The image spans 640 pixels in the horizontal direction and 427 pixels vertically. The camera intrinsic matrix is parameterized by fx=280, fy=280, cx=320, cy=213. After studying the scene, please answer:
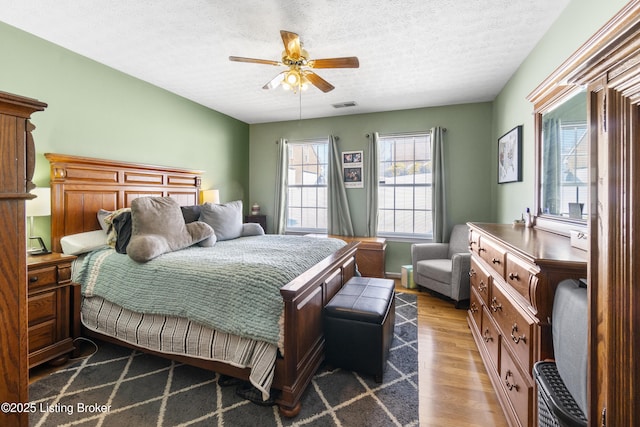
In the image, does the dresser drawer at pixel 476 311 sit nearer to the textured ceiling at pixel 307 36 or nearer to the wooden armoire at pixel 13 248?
the textured ceiling at pixel 307 36

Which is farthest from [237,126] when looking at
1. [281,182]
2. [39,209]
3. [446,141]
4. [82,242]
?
[446,141]

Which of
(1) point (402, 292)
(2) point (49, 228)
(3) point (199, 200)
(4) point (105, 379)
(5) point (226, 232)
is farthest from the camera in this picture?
(3) point (199, 200)

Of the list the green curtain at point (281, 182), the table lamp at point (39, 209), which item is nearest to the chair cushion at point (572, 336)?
the table lamp at point (39, 209)

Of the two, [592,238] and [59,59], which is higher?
[59,59]

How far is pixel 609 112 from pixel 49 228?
3.68m

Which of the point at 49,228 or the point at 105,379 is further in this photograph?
the point at 49,228

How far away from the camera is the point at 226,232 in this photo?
127 inches

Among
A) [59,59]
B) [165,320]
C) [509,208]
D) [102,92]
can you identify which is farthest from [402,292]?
[59,59]

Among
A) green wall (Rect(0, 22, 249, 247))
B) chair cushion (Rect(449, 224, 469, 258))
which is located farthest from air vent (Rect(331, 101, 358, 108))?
chair cushion (Rect(449, 224, 469, 258))

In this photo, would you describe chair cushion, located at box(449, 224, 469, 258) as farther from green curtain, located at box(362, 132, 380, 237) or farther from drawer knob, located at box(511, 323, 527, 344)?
drawer knob, located at box(511, 323, 527, 344)

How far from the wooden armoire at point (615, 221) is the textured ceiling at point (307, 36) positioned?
181 centimetres

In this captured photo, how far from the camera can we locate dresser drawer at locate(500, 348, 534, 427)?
4.29 ft

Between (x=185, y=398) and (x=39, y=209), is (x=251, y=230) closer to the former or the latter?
(x=39, y=209)

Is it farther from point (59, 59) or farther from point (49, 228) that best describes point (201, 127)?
point (49, 228)
